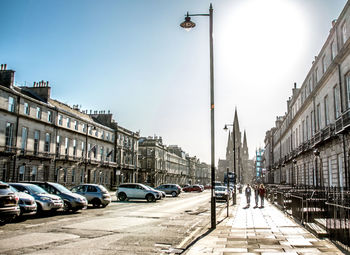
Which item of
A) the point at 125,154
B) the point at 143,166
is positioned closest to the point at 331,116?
the point at 125,154

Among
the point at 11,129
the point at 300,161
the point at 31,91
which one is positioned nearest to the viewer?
the point at 11,129

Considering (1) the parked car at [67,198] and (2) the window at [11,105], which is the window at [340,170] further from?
(2) the window at [11,105]

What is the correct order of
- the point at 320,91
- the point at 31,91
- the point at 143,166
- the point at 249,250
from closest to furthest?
the point at 249,250, the point at 320,91, the point at 31,91, the point at 143,166

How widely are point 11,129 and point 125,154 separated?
110 ft

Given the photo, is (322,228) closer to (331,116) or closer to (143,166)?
(331,116)

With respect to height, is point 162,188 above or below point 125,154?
below

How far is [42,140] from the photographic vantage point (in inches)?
1583

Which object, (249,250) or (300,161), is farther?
(300,161)

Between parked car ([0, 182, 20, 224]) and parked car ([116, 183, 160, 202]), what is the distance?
18.3m

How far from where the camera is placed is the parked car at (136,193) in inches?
1148

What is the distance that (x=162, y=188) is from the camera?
43844 millimetres

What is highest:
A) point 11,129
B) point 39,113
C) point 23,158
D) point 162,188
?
point 39,113

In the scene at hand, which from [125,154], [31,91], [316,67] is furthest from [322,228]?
[125,154]

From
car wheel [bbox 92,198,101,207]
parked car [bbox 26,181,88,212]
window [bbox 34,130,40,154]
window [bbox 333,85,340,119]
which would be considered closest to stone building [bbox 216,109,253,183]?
window [bbox 34,130,40,154]
